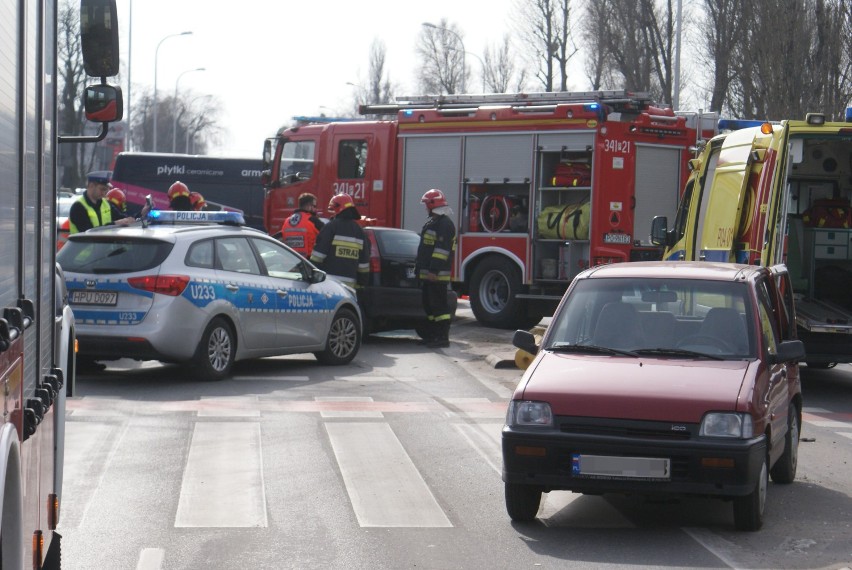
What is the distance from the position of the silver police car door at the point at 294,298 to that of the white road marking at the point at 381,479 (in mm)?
3295

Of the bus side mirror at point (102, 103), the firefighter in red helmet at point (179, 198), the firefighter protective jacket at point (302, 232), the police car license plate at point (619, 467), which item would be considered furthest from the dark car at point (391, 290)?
the bus side mirror at point (102, 103)

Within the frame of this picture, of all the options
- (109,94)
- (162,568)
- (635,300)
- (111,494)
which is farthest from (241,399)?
(109,94)

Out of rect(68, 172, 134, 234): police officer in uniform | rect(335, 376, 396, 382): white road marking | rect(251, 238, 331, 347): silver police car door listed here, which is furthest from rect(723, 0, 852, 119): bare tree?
rect(68, 172, 134, 234): police officer in uniform

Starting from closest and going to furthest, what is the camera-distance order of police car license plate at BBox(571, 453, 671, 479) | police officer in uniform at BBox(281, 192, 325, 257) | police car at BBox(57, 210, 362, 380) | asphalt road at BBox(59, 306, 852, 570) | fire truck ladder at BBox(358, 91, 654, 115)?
asphalt road at BBox(59, 306, 852, 570)
police car license plate at BBox(571, 453, 671, 479)
police car at BBox(57, 210, 362, 380)
police officer in uniform at BBox(281, 192, 325, 257)
fire truck ladder at BBox(358, 91, 654, 115)

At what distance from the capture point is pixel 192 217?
13.5 m

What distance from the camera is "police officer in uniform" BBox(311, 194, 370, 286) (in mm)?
15945

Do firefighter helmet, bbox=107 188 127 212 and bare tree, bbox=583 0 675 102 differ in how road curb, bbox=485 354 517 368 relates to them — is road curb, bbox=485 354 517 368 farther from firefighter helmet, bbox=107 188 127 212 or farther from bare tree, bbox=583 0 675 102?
bare tree, bbox=583 0 675 102

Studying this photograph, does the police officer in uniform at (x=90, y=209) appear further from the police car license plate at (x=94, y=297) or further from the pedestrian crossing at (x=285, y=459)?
the pedestrian crossing at (x=285, y=459)

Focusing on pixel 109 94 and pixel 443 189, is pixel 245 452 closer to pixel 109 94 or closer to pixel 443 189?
pixel 109 94

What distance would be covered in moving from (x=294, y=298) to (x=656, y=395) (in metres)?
7.29

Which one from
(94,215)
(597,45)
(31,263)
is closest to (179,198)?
(94,215)

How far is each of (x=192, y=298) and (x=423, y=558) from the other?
6.29 metres

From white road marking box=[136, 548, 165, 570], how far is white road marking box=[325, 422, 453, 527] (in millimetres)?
1197

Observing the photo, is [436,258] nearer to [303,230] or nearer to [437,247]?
[437,247]
